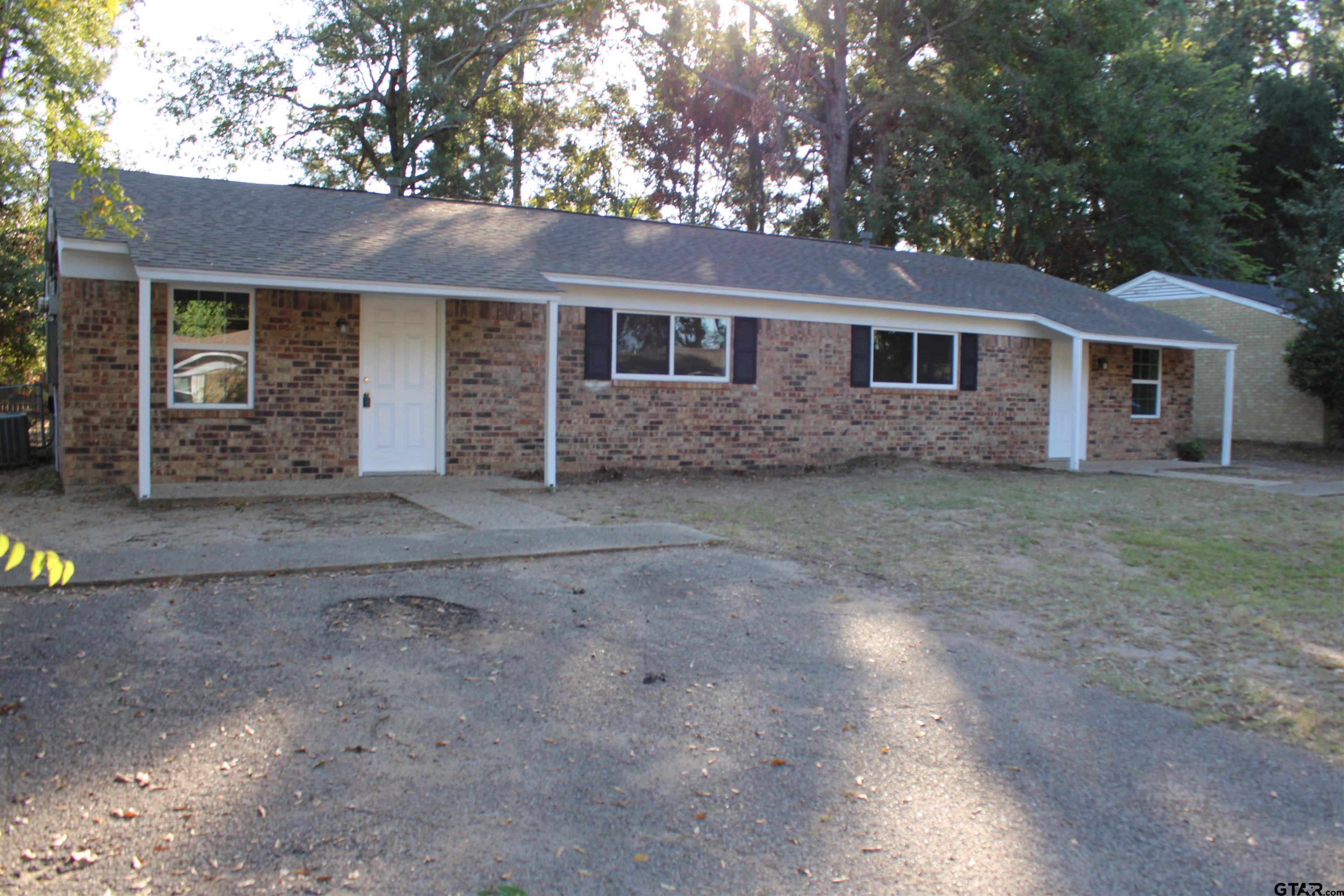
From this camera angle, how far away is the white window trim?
1568 cm

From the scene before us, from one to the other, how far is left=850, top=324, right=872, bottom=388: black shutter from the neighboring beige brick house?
38.5 ft

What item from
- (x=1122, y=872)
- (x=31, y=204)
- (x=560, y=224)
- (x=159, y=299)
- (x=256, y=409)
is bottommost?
(x=1122, y=872)

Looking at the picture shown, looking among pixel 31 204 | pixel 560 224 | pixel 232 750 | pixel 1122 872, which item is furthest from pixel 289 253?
pixel 31 204

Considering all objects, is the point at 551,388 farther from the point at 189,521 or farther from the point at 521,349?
the point at 189,521

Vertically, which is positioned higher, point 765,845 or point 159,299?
point 159,299

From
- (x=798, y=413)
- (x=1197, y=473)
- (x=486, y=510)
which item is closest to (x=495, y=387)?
(x=486, y=510)

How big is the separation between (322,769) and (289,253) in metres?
8.67

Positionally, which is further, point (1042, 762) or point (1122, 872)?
point (1042, 762)

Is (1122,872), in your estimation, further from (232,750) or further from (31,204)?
(31,204)

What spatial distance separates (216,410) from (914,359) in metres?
10.7

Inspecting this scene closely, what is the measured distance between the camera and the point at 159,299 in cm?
1095

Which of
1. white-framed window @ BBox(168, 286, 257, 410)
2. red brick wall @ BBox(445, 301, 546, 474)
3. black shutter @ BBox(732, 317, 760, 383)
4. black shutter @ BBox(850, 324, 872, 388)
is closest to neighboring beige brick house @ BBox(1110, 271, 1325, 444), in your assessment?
black shutter @ BBox(850, 324, 872, 388)

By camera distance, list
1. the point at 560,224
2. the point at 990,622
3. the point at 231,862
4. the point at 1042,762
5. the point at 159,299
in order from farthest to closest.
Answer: the point at 560,224, the point at 159,299, the point at 990,622, the point at 1042,762, the point at 231,862

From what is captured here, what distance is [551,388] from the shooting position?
11.7m
